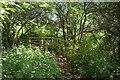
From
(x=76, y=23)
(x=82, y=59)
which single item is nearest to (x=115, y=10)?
(x=82, y=59)

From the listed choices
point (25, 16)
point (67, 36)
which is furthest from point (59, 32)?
point (25, 16)

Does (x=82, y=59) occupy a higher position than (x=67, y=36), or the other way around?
(x=67, y=36)

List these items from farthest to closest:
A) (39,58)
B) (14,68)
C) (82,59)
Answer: (82,59)
(39,58)
(14,68)

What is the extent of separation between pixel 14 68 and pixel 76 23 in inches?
83.8

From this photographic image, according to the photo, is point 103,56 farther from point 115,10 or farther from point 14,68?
point 14,68

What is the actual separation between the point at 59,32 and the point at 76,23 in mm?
662

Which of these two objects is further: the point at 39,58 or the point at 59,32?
the point at 59,32

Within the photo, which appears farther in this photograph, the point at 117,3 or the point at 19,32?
the point at 19,32

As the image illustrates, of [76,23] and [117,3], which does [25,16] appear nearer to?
[76,23]

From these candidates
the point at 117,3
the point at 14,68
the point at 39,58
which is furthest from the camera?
the point at 39,58

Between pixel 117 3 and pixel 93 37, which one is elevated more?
pixel 117 3

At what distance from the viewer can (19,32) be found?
2.88m

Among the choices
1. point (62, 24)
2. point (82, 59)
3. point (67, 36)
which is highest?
point (62, 24)

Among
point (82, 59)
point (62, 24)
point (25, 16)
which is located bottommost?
point (82, 59)
